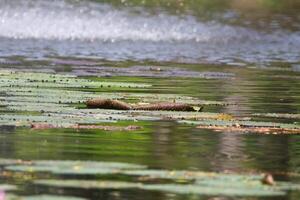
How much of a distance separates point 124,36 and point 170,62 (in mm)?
7538

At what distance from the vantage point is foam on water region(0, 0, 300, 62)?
27.1 meters

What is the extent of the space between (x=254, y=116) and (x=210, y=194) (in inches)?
208

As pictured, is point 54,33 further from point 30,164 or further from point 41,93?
point 30,164

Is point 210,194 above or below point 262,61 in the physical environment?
below

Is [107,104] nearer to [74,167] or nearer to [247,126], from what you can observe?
[247,126]

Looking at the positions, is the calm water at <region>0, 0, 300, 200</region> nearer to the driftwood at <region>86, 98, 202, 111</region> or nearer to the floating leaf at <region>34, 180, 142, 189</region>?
the floating leaf at <region>34, 180, 142, 189</region>

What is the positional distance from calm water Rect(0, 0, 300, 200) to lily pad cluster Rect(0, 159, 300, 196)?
140 mm

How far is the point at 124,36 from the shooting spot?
31.7m

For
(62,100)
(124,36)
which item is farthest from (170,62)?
(62,100)

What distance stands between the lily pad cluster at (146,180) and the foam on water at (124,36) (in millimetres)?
17580

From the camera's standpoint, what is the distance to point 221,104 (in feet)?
44.1

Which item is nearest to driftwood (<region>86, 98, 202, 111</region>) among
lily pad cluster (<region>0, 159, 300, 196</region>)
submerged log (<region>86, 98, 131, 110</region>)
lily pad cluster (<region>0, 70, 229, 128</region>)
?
submerged log (<region>86, 98, 131, 110</region>)

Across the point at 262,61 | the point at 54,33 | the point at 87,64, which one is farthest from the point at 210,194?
the point at 54,33

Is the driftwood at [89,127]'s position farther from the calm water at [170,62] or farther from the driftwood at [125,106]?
the driftwood at [125,106]
